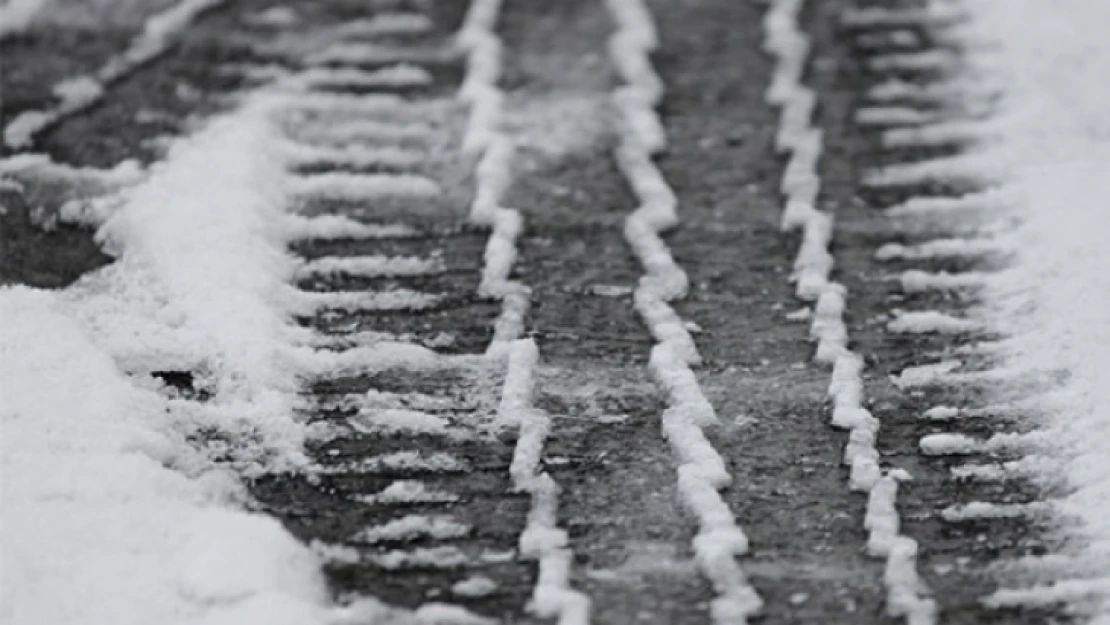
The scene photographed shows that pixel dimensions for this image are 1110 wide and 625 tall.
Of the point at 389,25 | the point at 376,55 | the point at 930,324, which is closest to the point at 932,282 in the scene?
the point at 930,324

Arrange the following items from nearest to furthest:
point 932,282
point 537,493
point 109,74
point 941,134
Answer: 1. point 537,493
2. point 932,282
3. point 941,134
4. point 109,74

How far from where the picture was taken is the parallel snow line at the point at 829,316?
6.46ft

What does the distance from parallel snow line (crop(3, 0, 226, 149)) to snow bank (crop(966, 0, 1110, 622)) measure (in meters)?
1.40

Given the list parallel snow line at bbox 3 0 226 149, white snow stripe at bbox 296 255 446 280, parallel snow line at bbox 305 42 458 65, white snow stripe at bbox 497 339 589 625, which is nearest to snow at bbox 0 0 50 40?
parallel snow line at bbox 3 0 226 149

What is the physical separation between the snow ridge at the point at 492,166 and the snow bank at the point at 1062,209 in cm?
64

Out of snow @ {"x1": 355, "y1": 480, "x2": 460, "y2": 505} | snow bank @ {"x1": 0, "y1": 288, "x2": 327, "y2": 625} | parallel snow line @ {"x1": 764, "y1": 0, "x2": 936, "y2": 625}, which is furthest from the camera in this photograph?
snow @ {"x1": 355, "y1": 480, "x2": 460, "y2": 505}

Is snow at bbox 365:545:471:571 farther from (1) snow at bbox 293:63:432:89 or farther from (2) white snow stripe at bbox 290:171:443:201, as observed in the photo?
(1) snow at bbox 293:63:432:89

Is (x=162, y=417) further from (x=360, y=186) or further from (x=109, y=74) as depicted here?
(x=109, y=74)

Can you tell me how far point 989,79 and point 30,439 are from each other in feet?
5.77

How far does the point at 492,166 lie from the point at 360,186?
0.67 ft

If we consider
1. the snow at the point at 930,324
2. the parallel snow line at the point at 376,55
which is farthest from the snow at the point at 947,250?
the parallel snow line at the point at 376,55

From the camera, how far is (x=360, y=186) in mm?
2818

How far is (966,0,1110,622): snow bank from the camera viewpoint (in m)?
2.16

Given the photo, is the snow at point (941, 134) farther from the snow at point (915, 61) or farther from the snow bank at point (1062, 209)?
the snow at point (915, 61)
